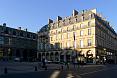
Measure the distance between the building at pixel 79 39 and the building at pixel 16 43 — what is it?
8.72 m

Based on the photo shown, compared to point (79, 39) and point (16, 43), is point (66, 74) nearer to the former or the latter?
point (79, 39)

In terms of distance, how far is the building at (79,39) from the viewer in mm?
44688

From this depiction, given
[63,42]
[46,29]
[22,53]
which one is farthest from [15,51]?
[63,42]

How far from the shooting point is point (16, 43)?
61.9 metres

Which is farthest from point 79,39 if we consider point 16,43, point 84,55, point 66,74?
point 66,74

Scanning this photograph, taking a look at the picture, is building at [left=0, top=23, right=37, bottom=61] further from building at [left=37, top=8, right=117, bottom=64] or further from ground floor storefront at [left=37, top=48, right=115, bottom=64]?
ground floor storefront at [left=37, top=48, right=115, bottom=64]

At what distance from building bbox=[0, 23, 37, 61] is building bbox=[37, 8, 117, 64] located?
8.72 m

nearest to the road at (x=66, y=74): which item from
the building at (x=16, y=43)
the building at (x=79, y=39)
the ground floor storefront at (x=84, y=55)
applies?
the ground floor storefront at (x=84, y=55)

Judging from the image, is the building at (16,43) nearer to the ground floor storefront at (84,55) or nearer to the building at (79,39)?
the building at (79,39)

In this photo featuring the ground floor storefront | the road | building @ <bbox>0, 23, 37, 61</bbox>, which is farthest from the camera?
building @ <bbox>0, 23, 37, 61</bbox>

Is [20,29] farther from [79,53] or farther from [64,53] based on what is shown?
[79,53]

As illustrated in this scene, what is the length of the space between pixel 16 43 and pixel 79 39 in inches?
1264

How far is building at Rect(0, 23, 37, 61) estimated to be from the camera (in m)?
56.1

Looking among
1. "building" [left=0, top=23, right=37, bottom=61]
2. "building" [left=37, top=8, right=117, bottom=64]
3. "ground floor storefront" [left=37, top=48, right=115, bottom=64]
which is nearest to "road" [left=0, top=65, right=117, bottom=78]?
"ground floor storefront" [left=37, top=48, right=115, bottom=64]
